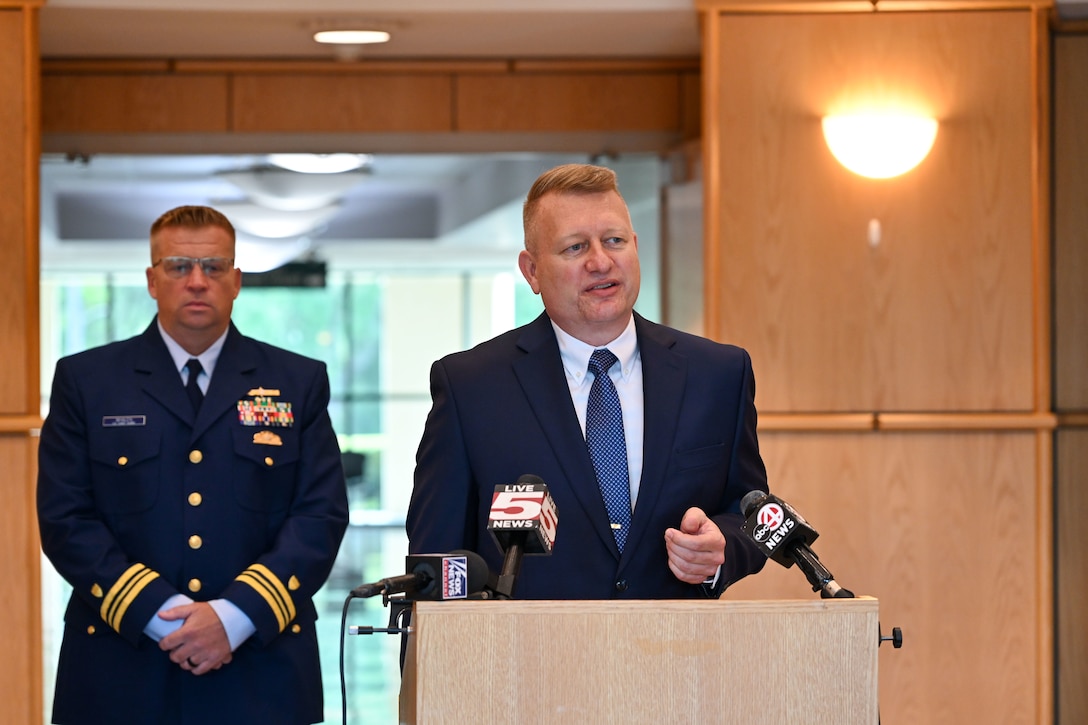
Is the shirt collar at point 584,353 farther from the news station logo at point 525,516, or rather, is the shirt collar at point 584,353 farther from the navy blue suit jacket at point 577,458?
the news station logo at point 525,516

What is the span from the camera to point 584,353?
254 cm

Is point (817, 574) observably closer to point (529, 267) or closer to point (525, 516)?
point (525, 516)

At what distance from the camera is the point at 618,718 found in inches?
70.1

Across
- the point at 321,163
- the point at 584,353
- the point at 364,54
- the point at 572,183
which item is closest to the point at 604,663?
the point at 584,353

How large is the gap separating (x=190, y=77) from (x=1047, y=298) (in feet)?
10.9

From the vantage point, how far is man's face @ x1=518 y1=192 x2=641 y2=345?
245 centimetres

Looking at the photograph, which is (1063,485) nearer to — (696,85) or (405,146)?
(696,85)

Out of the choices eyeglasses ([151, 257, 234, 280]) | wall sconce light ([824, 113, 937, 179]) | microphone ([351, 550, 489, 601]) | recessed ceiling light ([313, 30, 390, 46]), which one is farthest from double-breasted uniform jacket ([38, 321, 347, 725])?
wall sconce light ([824, 113, 937, 179])

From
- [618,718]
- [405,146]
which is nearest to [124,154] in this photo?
[405,146]

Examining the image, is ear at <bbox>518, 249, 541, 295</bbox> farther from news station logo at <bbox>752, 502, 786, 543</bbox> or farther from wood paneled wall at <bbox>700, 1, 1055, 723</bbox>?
wood paneled wall at <bbox>700, 1, 1055, 723</bbox>

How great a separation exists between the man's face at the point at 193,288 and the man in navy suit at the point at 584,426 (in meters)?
0.90

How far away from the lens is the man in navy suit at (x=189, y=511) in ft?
10.1

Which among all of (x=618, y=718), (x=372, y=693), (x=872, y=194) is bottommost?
(x=372, y=693)

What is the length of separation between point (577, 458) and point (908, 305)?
2.65 metres
